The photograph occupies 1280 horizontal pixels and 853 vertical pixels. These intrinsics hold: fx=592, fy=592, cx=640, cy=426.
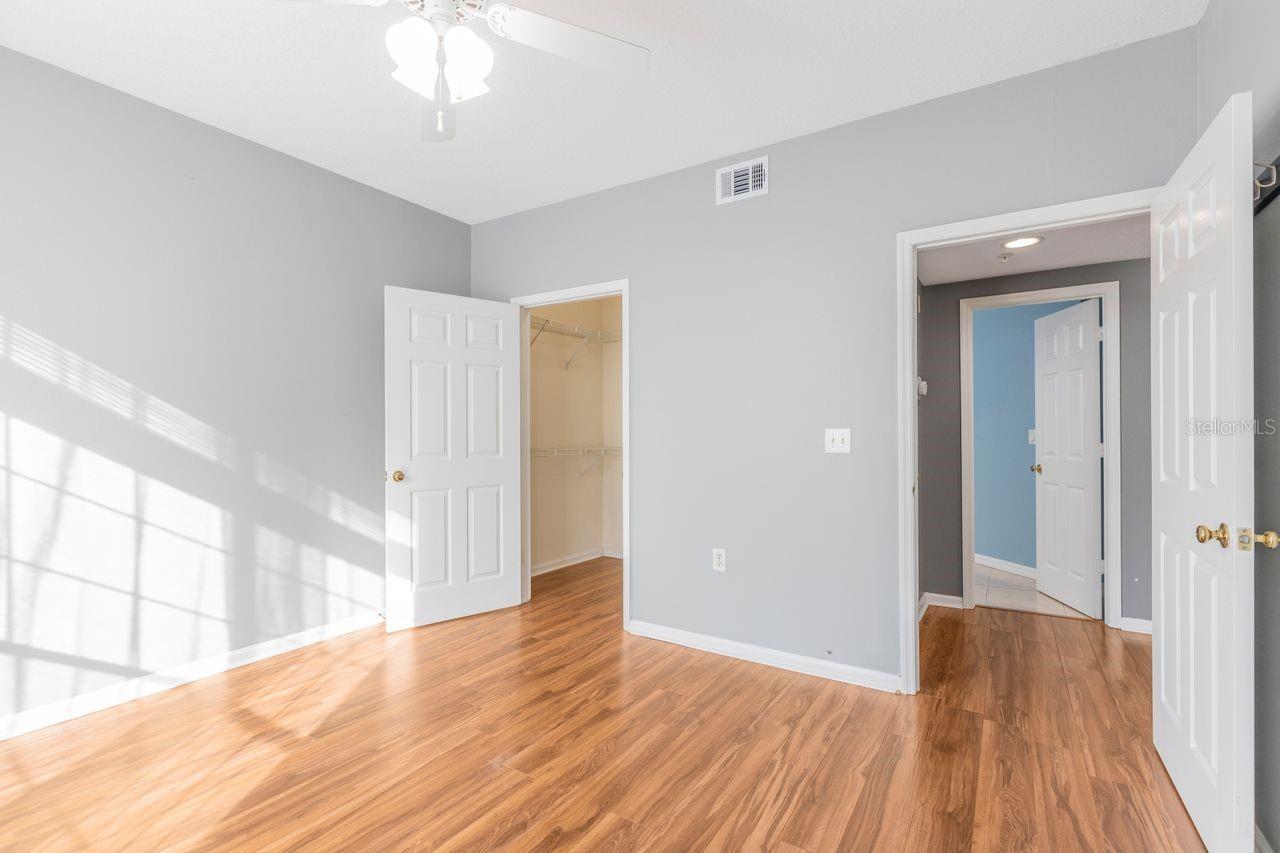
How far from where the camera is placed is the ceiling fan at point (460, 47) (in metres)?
1.56

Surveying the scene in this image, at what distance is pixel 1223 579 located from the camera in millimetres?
1528

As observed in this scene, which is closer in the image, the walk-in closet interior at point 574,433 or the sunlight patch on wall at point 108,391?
the sunlight patch on wall at point 108,391

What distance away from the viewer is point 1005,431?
5121mm

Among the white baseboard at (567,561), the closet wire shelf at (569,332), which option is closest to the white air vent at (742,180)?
the closet wire shelf at (569,332)

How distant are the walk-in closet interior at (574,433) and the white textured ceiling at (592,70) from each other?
199cm

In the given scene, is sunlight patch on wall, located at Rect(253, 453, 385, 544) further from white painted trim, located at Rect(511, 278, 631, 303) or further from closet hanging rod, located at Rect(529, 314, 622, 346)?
closet hanging rod, located at Rect(529, 314, 622, 346)

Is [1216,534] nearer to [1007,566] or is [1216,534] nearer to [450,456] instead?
[450,456]

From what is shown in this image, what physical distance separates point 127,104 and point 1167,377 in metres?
4.27

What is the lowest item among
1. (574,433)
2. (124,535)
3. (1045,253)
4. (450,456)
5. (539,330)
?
(124,535)

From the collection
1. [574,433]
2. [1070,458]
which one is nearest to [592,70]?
[574,433]

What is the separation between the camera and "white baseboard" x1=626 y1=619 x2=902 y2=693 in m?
2.76

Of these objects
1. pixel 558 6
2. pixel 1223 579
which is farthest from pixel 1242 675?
pixel 558 6

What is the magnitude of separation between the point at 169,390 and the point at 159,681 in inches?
52.7

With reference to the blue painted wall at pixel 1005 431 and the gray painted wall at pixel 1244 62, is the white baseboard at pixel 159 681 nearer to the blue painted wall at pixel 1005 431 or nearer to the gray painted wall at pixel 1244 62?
the gray painted wall at pixel 1244 62
